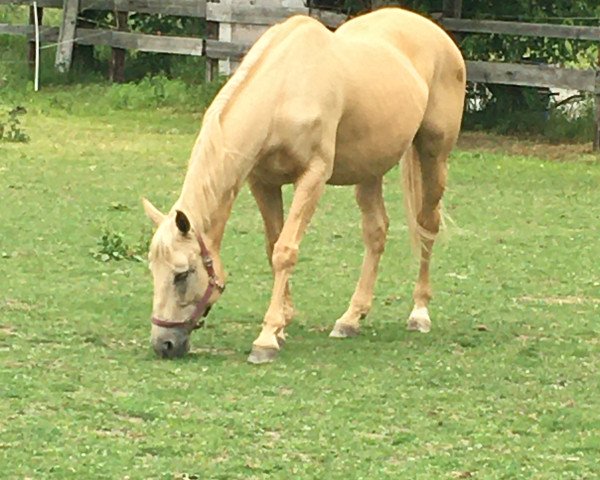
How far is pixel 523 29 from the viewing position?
54.3 ft

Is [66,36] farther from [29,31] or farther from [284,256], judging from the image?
[284,256]

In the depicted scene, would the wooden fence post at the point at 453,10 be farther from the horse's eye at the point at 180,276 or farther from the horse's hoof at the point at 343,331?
the horse's eye at the point at 180,276

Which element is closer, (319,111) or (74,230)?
(319,111)

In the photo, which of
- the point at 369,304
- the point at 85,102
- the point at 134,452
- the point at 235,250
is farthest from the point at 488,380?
the point at 85,102

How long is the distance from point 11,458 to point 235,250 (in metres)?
4.99

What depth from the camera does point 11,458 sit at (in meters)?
5.04

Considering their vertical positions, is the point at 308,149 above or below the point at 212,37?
above

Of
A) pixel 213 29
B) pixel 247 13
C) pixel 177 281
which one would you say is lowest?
pixel 213 29

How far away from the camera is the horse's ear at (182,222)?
6.45 metres

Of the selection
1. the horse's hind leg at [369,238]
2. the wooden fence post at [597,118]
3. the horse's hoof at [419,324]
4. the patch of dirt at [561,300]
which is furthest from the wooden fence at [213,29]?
the horse's hoof at [419,324]

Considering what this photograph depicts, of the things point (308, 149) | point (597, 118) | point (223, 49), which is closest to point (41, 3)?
point (223, 49)

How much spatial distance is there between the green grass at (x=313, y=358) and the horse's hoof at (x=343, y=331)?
0.29 feet

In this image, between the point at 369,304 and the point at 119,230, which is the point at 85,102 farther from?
the point at 369,304

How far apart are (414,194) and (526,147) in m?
8.62
